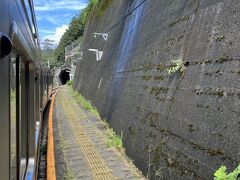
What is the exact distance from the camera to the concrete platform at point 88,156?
8008 mm

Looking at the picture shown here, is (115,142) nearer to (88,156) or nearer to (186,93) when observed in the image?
(88,156)

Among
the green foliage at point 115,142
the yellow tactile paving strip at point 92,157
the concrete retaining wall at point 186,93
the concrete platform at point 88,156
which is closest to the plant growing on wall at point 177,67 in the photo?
the concrete retaining wall at point 186,93

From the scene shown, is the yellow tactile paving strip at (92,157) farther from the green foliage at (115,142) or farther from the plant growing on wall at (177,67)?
the plant growing on wall at (177,67)

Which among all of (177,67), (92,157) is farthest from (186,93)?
(92,157)

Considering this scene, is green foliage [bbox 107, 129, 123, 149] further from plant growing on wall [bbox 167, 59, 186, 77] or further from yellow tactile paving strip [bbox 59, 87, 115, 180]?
plant growing on wall [bbox 167, 59, 186, 77]

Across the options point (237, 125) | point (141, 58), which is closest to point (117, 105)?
point (141, 58)

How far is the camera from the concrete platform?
315 inches

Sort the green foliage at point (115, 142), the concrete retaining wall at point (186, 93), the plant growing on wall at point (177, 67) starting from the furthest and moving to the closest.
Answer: the green foliage at point (115, 142) → the plant growing on wall at point (177, 67) → the concrete retaining wall at point (186, 93)

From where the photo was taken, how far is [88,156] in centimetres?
963

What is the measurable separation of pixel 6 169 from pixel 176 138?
4.25 meters

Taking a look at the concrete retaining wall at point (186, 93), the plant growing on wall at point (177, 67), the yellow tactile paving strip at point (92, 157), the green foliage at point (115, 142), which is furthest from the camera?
the green foliage at point (115, 142)

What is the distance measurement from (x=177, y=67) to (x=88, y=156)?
3782mm

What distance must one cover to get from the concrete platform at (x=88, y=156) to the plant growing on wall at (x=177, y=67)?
210 centimetres

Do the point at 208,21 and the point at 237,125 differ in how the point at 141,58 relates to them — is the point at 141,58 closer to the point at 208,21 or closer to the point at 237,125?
the point at 208,21
